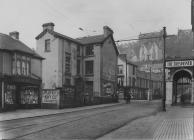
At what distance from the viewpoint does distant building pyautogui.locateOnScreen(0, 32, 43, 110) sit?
24.6m

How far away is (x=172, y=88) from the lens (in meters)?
27.9

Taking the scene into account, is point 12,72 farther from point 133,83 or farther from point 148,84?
point 148,84

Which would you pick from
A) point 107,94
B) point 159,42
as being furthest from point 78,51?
point 159,42

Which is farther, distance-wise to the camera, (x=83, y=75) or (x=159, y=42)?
(x=159, y=42)

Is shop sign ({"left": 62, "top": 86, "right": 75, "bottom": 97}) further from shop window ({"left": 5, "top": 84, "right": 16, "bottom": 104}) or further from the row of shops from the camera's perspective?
shop window ({"left": 5, "top": 84, "right": 16, "bottom": 104})

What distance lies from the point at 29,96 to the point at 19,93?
1151 mm

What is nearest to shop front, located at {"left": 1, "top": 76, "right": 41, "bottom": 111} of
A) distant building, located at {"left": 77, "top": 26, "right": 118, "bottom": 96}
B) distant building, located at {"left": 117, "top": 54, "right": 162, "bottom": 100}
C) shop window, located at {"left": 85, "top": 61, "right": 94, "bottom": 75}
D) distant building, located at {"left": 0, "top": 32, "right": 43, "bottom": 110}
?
distant building, located at {"left": 0, "top": 32, "right": 43, "bottom": 110}

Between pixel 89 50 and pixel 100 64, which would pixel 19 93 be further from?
pixel 89 50

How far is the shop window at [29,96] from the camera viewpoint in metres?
27.4

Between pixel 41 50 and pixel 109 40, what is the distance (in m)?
10.5

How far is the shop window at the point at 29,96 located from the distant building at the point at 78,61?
7.73 metres

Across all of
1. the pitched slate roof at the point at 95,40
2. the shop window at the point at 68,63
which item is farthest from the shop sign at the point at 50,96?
the pitched slate roof at the point at 95,40

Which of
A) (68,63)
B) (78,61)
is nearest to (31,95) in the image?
(68,63)

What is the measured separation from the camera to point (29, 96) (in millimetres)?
27828
